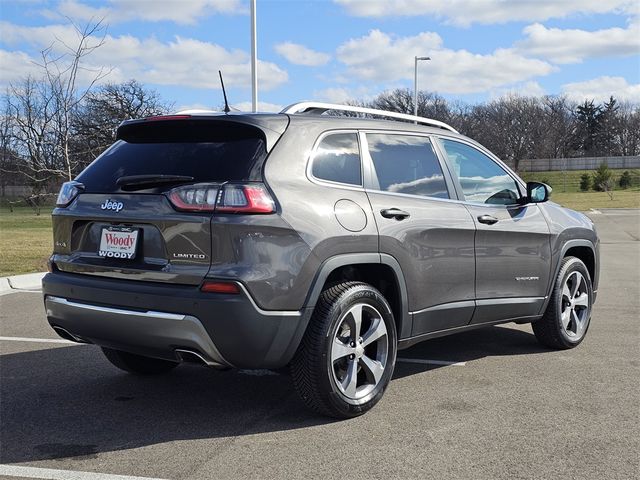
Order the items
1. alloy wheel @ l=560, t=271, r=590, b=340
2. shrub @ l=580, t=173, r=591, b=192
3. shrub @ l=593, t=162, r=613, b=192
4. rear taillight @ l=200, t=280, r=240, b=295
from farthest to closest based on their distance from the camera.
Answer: shrub @ l=580, t=173, r=591, b=192, shrub @ l=593, t=162, r=613, b=192, alloy wheel @ l=560, t=271, r=590, b=340, rear taillight @ l=200, t=280, r=240, b=295

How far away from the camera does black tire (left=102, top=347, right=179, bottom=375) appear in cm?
515

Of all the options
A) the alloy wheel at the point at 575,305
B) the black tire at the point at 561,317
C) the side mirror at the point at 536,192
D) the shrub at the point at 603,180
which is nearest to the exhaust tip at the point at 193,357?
the side mirror at the point at 536,192

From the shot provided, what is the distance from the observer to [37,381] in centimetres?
515

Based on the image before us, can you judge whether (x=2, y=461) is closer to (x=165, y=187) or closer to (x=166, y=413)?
(x=166, y=413)

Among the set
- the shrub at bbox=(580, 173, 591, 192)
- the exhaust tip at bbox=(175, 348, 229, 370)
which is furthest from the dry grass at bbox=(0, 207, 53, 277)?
the shrub at bbox=(580, 173, 591, 192)

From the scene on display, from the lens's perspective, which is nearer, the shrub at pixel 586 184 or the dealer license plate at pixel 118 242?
the dealer license plate at pixel 118 242

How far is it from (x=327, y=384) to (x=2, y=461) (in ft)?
5.75

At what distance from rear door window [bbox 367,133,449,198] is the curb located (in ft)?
22.5

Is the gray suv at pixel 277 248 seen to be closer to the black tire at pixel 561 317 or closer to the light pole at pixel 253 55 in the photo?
the black tire at pixel 561 317

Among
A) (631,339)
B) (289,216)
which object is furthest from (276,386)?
(631,339)

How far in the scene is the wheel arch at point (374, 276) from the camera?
156 inches

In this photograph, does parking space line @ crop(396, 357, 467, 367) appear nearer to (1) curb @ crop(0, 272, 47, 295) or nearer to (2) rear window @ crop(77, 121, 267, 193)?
(2) rear window @ crop(77, 121, 267, 193)

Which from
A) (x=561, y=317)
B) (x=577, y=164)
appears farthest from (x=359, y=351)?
(x=577, y=164)

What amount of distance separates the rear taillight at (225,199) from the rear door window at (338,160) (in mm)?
467
